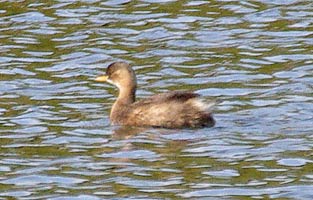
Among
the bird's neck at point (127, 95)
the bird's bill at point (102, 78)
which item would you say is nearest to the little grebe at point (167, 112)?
the bird's neck at point (127, 95)

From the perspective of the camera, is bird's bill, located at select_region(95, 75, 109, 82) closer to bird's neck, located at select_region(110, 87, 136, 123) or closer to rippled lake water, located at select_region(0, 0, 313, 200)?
rippled lake water, located at select_region(0, 0, 313, 200)

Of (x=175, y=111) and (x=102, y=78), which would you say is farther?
(x=102, y=78)

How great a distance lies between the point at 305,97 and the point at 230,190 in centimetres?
354

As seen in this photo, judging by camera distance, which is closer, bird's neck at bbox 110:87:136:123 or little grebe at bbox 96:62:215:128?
little grebe at bbox 96:62:215:128

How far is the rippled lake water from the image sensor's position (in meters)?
11.2

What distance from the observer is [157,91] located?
595 inches

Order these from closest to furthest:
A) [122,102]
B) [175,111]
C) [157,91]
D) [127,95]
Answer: [175,111], [122,102], [127,95], [157,91]

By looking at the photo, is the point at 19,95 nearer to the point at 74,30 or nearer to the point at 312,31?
the point at 74,30

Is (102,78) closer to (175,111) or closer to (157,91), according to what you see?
(157,91)

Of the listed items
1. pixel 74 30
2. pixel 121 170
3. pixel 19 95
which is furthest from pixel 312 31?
pixel 121 170

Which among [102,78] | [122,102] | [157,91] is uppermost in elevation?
[102,78]

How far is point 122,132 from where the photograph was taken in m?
13.6

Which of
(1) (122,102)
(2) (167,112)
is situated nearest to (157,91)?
(1) (122,102)

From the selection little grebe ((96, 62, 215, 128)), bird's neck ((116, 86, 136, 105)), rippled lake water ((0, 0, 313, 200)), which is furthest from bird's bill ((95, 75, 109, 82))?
little grebe ((96, 62, 215, 128))
